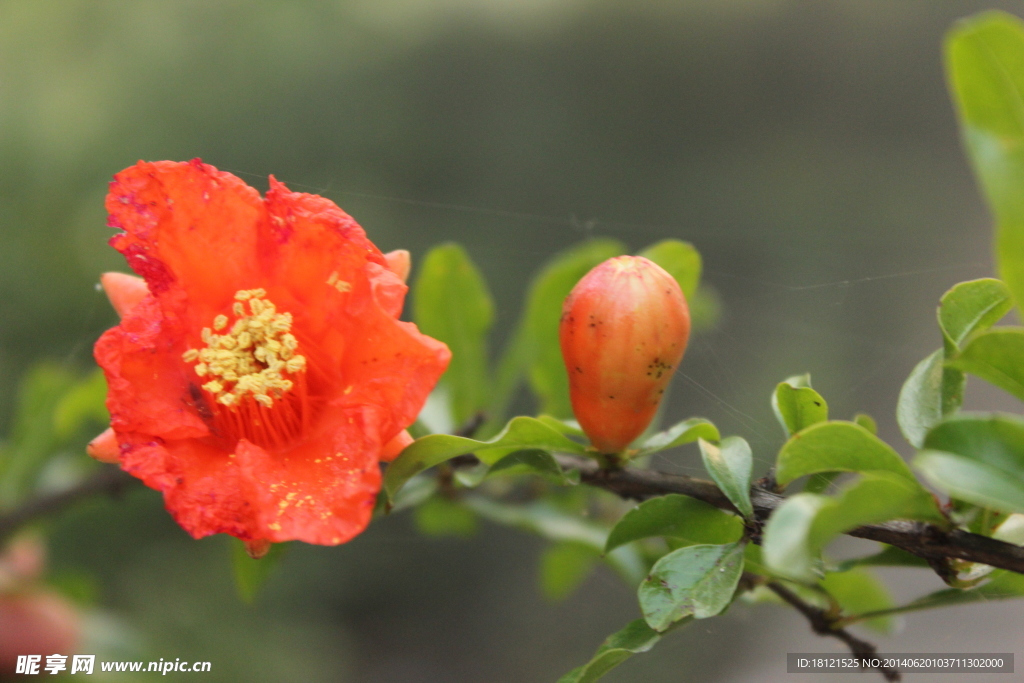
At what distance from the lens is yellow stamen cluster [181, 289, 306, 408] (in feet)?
1.68

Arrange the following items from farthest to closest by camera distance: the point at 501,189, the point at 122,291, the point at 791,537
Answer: the point at 501,189, the point at 122,291, the point at 791,537

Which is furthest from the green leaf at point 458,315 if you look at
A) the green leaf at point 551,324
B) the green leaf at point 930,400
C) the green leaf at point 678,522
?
the green leaf at point 930,400

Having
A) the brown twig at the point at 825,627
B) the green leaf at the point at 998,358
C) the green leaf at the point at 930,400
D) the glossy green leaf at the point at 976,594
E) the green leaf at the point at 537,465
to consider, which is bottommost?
the brown twig at the point at 825,627

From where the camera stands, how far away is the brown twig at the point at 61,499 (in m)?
0.80

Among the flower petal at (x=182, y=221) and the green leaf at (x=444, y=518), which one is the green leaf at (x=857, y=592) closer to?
the green leaf at (x=444, y=518)

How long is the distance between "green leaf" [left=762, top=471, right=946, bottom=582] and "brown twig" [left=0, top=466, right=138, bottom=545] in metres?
0.67

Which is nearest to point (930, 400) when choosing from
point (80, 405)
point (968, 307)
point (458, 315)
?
point (968, 307)

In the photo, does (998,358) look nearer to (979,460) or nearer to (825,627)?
(979,460)

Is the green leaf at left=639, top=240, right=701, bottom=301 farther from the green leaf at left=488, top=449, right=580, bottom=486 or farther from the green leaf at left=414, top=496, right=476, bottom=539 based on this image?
the green leaf at left=414, top=496, right=476, bottom=539

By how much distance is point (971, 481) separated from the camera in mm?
344

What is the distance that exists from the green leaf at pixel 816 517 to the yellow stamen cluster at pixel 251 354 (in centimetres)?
33

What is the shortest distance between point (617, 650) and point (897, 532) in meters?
0.17

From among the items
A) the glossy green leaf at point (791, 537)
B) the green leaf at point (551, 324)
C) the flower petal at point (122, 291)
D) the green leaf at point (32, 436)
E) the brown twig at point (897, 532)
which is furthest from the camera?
the green leaf at point (32, 436)

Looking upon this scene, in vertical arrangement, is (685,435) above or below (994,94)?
below
